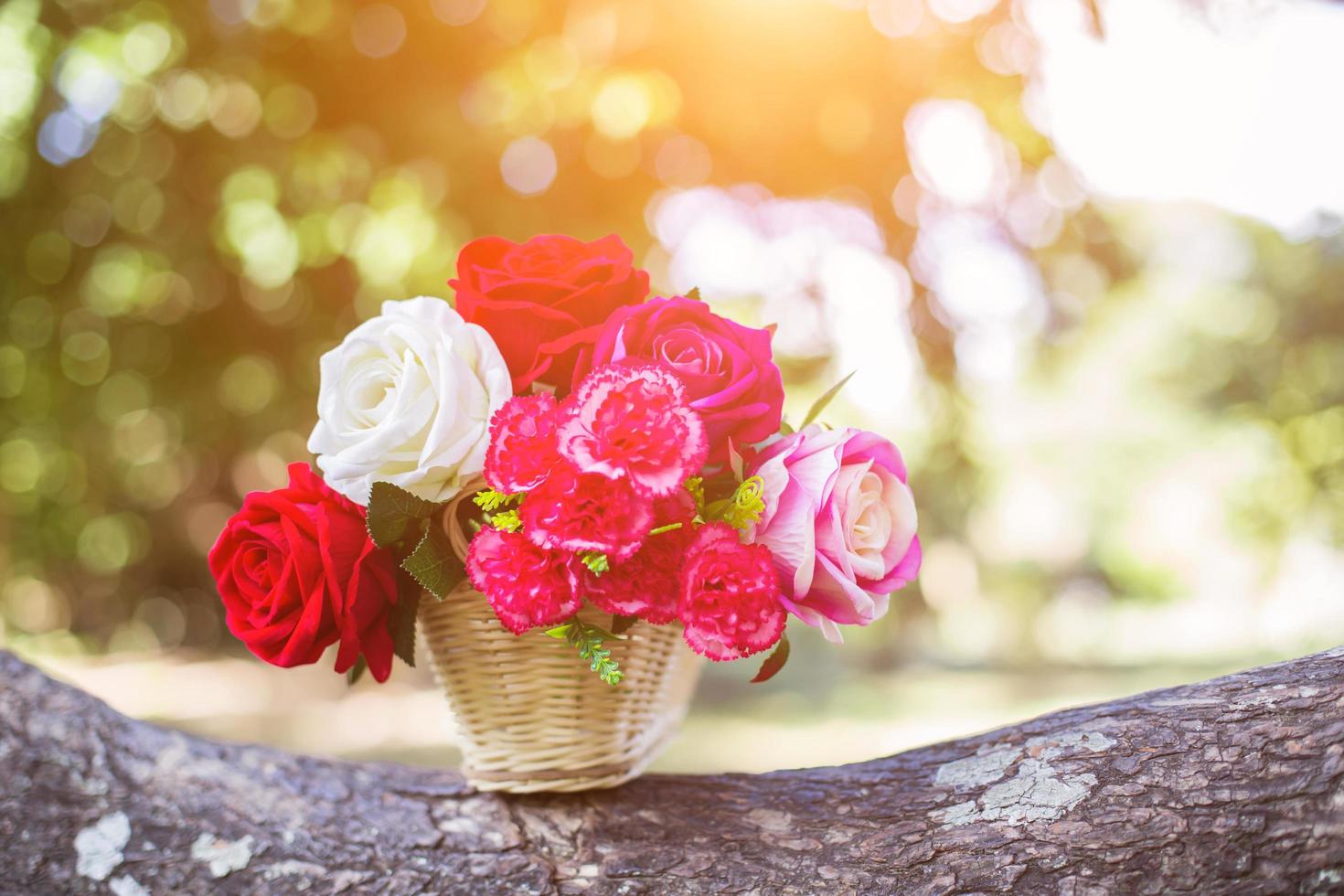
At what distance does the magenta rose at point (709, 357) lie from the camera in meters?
1.03

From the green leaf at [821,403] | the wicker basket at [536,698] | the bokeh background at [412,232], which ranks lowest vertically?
the wicker basket at [536,698]

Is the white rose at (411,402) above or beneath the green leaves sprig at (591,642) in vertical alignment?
above

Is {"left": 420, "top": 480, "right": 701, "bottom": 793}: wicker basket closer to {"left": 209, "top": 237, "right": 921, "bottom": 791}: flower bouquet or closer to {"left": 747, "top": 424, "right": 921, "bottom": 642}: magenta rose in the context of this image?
{"left": 209, "top": 237, "right": 921, "bottom": 791}: flower bouquet

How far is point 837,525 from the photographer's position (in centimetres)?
100

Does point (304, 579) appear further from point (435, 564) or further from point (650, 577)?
point (650, 577)

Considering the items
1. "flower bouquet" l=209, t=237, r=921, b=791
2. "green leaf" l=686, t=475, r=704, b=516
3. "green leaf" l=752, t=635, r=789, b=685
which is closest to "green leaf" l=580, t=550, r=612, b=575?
"flower bouquet" l=209, t=237, r=921, b=791

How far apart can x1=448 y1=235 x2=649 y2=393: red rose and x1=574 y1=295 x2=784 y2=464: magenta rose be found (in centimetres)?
5

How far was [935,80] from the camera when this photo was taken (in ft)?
12.5

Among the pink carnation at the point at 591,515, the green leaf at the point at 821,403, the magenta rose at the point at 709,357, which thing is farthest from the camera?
the green leaf at the point at 821,403

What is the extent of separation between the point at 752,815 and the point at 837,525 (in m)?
0.42

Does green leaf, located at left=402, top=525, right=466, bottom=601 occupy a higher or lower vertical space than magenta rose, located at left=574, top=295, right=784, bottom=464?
lower

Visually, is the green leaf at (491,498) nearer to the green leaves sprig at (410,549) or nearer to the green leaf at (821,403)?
the green leaves sprig at (410,549)

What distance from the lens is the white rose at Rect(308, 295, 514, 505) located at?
1.04 m

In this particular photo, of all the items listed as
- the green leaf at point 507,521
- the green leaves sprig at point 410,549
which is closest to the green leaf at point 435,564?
the green leaves sprig at point 410,549
